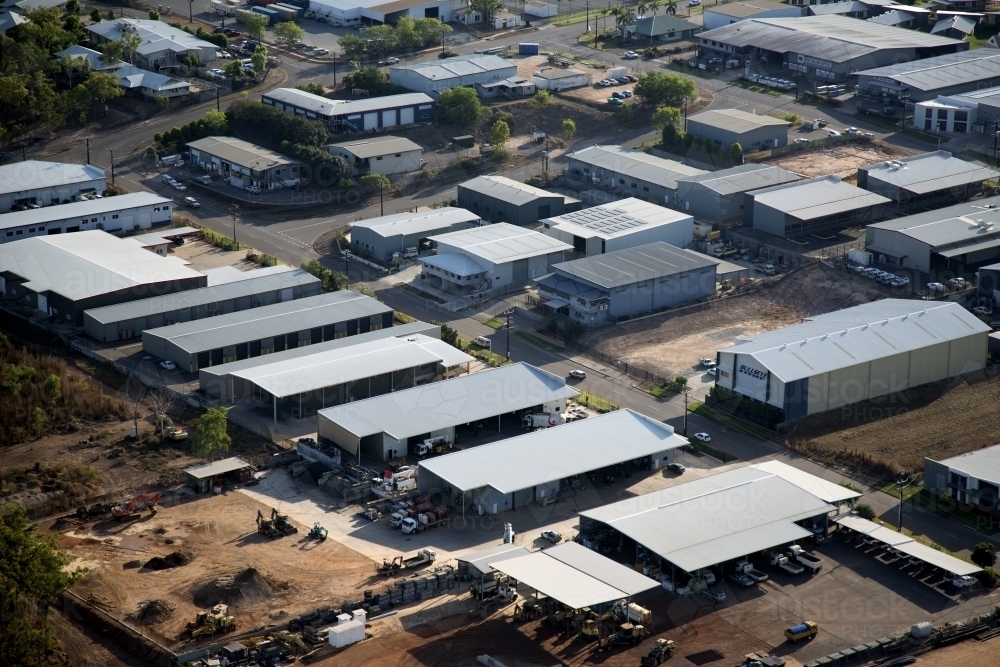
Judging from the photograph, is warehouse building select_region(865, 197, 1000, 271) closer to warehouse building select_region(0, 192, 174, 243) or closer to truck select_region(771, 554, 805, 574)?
truck select_region(771, 554, 805, 574)

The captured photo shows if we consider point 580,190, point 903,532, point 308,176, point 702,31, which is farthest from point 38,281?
point 702,31

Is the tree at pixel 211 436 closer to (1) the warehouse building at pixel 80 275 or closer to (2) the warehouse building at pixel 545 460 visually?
(2) the warehouse building at pixel 545 460

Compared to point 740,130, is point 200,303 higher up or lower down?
lower down

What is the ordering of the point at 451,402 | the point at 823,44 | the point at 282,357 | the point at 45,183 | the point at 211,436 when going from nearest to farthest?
the point at 211,436 < the point at 451,402 < the point at 282,357 < the point at 45,183 < the point at 823,44

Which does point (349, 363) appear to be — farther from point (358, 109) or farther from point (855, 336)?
point (358, 109)

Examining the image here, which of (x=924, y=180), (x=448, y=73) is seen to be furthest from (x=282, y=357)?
(x=448, y=73)

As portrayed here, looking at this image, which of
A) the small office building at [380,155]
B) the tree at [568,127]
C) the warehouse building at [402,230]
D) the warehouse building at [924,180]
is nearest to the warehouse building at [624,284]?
the warehouse building at [402,230]

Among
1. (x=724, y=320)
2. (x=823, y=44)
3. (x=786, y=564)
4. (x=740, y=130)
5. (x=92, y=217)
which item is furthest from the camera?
(x=823, y=44)
